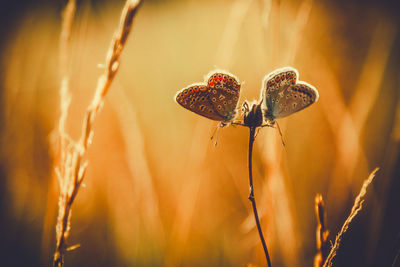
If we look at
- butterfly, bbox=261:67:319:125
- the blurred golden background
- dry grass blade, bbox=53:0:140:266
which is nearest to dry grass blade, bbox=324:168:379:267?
butterfly, bbox=261:67:319:125

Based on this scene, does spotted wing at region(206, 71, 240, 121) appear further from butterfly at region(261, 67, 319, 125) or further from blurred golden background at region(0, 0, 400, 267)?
blurred golden background at region(0, 0, 400, 267)

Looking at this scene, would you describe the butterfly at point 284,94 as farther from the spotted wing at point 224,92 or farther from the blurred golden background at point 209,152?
the blurred golden background at point 209,152

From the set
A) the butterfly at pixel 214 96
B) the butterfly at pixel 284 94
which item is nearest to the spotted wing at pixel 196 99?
the butterfly at pixel 214 96

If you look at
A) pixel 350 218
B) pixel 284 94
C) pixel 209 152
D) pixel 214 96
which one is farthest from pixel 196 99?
pixel 209 152

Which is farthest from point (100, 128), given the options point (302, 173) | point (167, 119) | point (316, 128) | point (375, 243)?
point (375, 243)

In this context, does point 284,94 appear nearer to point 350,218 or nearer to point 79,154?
point 350,218
